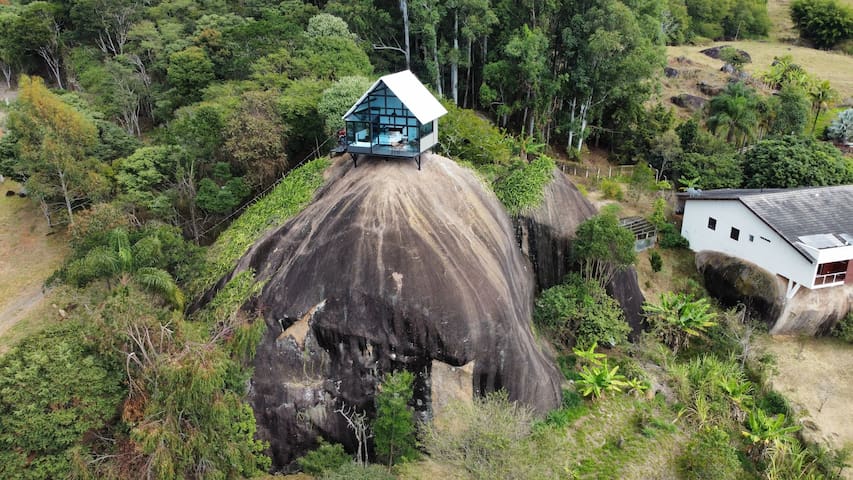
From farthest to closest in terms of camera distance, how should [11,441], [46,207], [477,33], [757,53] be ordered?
[757,53] < [477,33] < [46,207] < [11,441]

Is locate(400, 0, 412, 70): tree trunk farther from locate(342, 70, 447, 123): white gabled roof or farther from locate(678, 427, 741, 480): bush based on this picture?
locate(678, 427, 741, 480): bush

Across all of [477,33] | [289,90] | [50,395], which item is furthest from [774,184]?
[50,395]

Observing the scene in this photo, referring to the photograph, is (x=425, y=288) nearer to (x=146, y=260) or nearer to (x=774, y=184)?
(x=146, y=260)

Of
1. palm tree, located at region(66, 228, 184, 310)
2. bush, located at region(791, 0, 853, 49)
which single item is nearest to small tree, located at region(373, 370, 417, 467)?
palm tree, located at region(66, 228, 184, 310)

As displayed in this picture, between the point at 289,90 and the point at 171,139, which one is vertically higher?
the point at 289,90

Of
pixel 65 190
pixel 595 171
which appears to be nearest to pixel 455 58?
pixel 595 171

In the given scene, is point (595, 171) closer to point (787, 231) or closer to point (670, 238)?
point (670, 238)

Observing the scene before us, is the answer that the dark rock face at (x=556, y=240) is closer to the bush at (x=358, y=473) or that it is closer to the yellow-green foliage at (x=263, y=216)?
the yellow-green foliage at (x=263, y=216)
